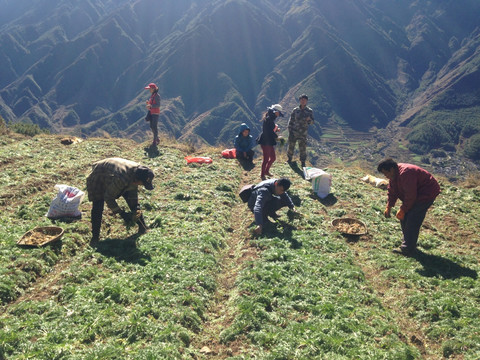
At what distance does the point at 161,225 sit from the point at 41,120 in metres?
192

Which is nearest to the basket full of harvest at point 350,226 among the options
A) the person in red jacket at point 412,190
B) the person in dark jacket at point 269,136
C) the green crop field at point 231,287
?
the green crop field at point 231,287

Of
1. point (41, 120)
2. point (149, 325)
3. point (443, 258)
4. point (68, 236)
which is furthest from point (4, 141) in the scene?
point (41, 120)

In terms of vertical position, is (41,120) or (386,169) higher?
(386,169)

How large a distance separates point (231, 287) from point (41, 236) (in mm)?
5504

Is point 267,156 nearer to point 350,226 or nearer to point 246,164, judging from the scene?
point 246,164

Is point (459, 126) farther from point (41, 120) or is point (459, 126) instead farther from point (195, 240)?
point (41, 120)

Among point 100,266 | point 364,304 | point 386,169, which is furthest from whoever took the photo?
point 386,169

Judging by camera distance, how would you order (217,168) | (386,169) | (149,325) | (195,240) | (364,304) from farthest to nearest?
(217,168) < (195,240) < (386,169) < (364,304) < (149,325)

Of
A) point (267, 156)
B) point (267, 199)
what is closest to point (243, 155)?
point (267, 156)

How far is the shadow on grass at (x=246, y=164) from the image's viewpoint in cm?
2105

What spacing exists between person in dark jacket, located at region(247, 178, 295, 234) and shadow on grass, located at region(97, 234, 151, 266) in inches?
145

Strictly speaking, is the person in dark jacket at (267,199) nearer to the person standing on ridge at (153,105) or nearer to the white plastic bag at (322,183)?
the white plastic bag at (322,183)

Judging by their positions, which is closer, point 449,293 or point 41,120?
point 449,293

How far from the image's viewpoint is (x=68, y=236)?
10039 millimetres
